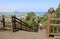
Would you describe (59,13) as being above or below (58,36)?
above

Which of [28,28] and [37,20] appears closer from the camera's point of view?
[28,28]

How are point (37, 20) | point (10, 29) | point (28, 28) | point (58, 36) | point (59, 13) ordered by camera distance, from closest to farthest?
point (58, 36)
point (59, 13)
point (10, 29)
point (28, 28)
point (37, 20)

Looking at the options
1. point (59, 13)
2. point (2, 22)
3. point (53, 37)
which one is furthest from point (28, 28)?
point (53, 37)

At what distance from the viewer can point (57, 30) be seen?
1366 centimetres

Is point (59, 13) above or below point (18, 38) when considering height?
above

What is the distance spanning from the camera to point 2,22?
16.6 meters

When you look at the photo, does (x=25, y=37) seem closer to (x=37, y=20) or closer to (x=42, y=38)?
(x=42, y=38)

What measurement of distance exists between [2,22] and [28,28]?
3501mm

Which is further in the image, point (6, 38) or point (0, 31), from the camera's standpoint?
point (0, 31)

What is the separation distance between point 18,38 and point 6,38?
83 cm

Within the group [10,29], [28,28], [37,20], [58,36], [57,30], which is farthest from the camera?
[37,20]

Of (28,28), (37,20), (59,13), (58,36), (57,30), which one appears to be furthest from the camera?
(37,20)

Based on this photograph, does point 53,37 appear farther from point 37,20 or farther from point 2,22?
point 37,20

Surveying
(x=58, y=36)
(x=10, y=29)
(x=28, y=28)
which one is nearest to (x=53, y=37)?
(x=58, y=36)
